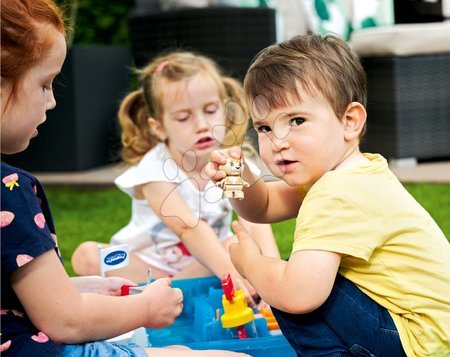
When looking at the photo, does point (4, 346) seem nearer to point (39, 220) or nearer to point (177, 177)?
point (39, 220)

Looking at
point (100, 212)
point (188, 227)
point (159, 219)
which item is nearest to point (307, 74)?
point (188, 227)

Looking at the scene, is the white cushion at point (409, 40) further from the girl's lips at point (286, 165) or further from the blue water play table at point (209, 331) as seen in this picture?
the girl's lips at point (286, 165)

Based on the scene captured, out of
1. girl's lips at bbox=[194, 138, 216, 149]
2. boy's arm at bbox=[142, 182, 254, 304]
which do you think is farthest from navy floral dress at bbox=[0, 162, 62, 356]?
girl's lips at bbox=[194, 138, 216, 149]

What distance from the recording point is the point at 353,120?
161cm

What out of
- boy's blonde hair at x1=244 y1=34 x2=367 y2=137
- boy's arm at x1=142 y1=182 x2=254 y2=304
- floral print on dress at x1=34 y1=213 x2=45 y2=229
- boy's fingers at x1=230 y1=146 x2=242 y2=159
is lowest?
boy's arm at x1=142 y1=182 x2=254 y2=304

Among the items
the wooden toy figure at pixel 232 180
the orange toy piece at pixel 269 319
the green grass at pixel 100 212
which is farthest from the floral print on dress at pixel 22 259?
the green grass at pixel 100 212

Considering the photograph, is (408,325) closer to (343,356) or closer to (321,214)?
(343,356)

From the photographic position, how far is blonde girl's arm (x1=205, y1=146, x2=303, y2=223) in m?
1.85

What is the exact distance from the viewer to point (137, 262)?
2627 mm

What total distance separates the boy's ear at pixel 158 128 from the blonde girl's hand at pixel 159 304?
1180mm

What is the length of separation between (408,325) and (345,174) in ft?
0.99

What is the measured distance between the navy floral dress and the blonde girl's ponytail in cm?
141

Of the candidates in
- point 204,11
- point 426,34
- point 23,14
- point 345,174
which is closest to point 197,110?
point 345,174

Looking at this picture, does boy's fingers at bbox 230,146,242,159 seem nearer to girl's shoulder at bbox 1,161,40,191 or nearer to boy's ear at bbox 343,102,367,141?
boy's ear at bbox 343,102,367,141
